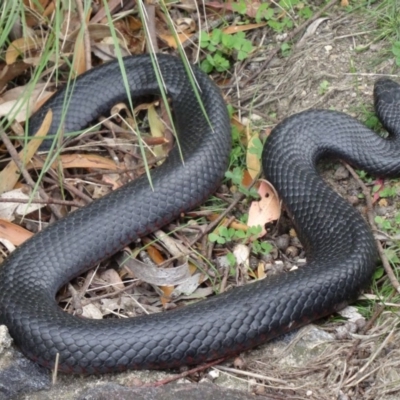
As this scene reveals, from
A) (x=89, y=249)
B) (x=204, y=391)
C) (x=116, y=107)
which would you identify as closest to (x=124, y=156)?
(x=116, y=107)

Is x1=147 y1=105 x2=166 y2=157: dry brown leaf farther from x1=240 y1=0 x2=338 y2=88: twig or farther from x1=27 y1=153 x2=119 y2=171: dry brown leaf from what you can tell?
x1=240 y1=0 x2=338 y2=88: twig

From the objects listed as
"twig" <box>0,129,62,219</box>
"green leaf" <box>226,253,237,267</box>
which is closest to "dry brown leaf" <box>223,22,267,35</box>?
"twig" <box>0,129,62,219</box>

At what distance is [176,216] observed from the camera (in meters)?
4.90

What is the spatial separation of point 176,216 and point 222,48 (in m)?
1.44

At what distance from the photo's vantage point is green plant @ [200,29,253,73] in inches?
222

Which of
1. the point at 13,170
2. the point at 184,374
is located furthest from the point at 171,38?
the point at 184,374

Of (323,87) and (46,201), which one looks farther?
(323,87)

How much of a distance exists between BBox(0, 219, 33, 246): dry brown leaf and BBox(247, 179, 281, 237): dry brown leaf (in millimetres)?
1287

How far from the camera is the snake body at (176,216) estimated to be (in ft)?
12.9

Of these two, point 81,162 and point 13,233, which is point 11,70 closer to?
point 81,162

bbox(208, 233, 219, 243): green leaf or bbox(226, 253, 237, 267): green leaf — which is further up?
bbox(208, 233, 219, 243): green leaf

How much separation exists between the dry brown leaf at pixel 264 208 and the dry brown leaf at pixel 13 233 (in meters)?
1.29

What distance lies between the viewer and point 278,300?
4.05 m

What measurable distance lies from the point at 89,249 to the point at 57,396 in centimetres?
107
